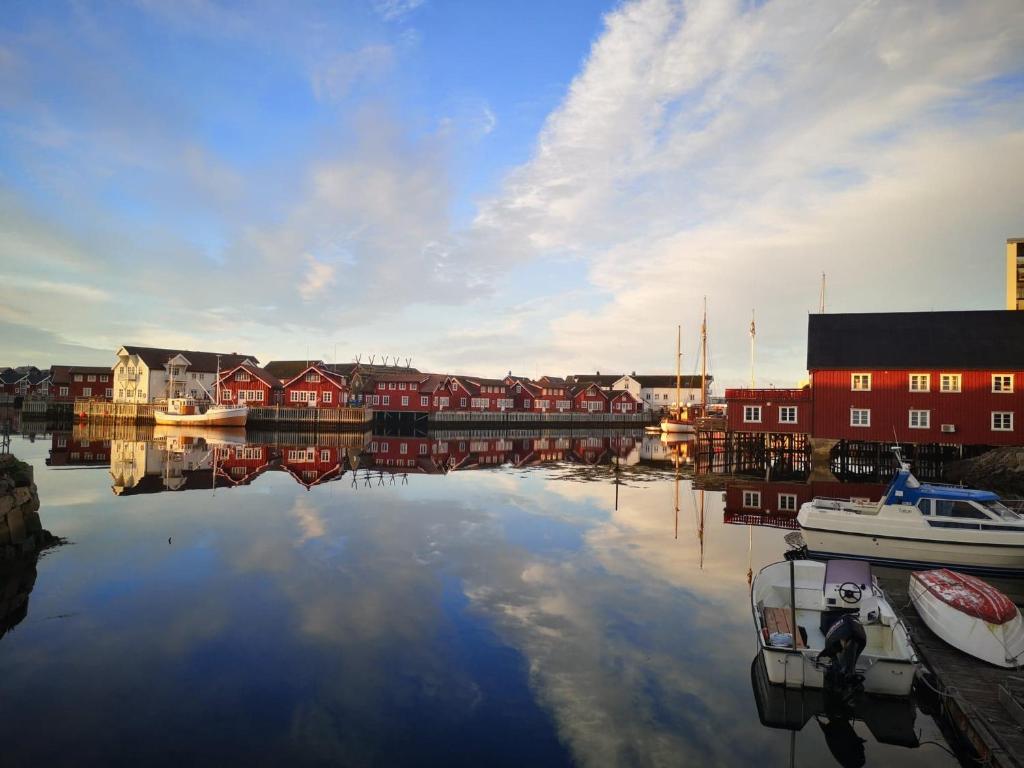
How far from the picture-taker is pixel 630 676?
367 inches

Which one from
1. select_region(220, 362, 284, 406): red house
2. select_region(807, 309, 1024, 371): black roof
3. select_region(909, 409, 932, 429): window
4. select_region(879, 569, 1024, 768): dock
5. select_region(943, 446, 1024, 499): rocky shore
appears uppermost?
select_region(807, 309, 1024, 371): black roof

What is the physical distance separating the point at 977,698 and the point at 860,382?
30.7 metres

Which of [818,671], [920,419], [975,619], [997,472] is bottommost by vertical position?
[818,671]

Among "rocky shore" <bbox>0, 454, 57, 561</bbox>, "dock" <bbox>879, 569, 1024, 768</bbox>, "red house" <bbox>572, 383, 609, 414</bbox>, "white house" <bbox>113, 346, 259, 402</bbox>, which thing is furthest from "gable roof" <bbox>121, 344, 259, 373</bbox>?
"dock" <bbox>879, 569, 1024, 768</bbox>

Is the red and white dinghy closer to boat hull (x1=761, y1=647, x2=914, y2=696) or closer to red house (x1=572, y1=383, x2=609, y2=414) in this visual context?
boat hull (x1=761, y1=647, x2=914, y2=696)

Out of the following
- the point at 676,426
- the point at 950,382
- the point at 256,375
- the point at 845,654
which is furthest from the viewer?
the point at 256,375

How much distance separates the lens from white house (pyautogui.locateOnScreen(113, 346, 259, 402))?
7844cm

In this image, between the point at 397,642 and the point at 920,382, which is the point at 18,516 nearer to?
the point at 397,642

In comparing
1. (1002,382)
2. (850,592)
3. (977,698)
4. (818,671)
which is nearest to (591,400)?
(1002,382)

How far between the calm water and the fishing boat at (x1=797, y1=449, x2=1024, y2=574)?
1991mm

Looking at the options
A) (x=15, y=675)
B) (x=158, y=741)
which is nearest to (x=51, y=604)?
(x=15, y=675)

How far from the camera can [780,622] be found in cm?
997

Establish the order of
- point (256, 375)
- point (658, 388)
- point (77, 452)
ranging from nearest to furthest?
point (77, 452), point (256, 375), point (658, 388)

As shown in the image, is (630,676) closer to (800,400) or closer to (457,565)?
(457,565)
